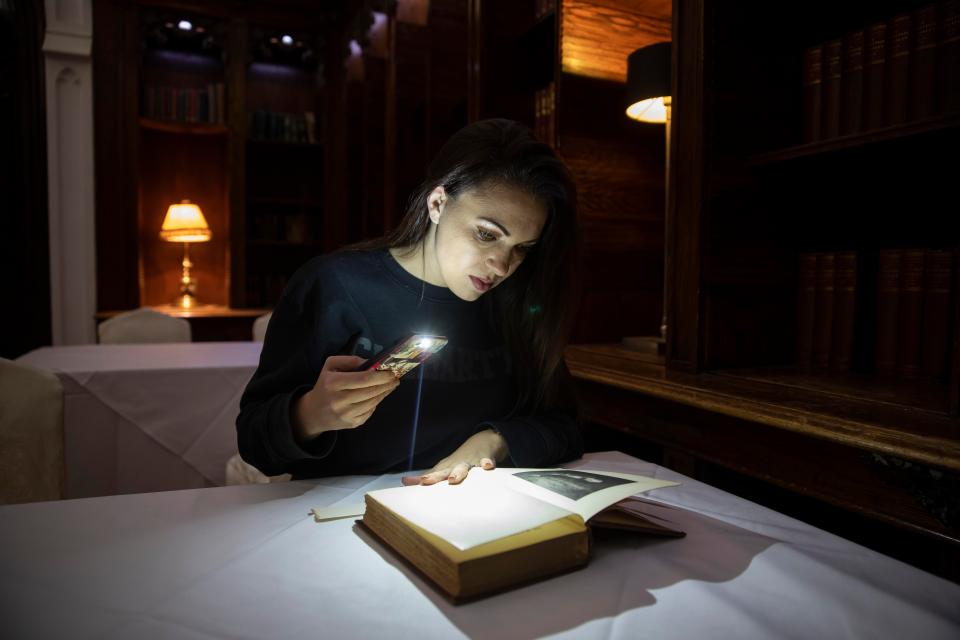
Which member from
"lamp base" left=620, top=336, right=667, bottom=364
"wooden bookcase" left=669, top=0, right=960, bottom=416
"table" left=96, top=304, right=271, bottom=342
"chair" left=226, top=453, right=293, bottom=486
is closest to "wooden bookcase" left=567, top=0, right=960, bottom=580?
"wooden bookcase" left=669, top=0, right=960, bottom=416

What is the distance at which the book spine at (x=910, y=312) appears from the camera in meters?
1.40

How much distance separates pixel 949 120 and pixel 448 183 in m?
0.92

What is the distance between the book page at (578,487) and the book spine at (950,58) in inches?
43.2

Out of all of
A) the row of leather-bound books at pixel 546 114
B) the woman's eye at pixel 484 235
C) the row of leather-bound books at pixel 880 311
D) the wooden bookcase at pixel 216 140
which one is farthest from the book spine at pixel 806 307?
the wooden bookcase at pixel 216 140

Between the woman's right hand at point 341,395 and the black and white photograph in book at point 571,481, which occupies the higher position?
the woman's right hand at point 341,395

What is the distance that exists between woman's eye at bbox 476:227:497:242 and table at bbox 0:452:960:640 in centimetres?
53

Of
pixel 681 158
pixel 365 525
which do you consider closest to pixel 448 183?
pixel 365 525

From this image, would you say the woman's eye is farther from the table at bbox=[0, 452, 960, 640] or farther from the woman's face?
the table at bbox=[0, 452, 960, 640]

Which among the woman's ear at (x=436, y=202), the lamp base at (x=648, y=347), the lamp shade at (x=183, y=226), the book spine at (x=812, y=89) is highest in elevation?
the book spine at (x=812, y=89)

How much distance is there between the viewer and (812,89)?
163 cm

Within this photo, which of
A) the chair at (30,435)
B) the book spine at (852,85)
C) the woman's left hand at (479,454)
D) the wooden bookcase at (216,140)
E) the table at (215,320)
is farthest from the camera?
the wooden bookcase at (216,140)

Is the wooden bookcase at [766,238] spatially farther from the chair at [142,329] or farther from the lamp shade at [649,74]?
the chair at [142,329]

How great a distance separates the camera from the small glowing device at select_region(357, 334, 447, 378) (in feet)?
2.67

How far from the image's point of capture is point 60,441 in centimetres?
132
